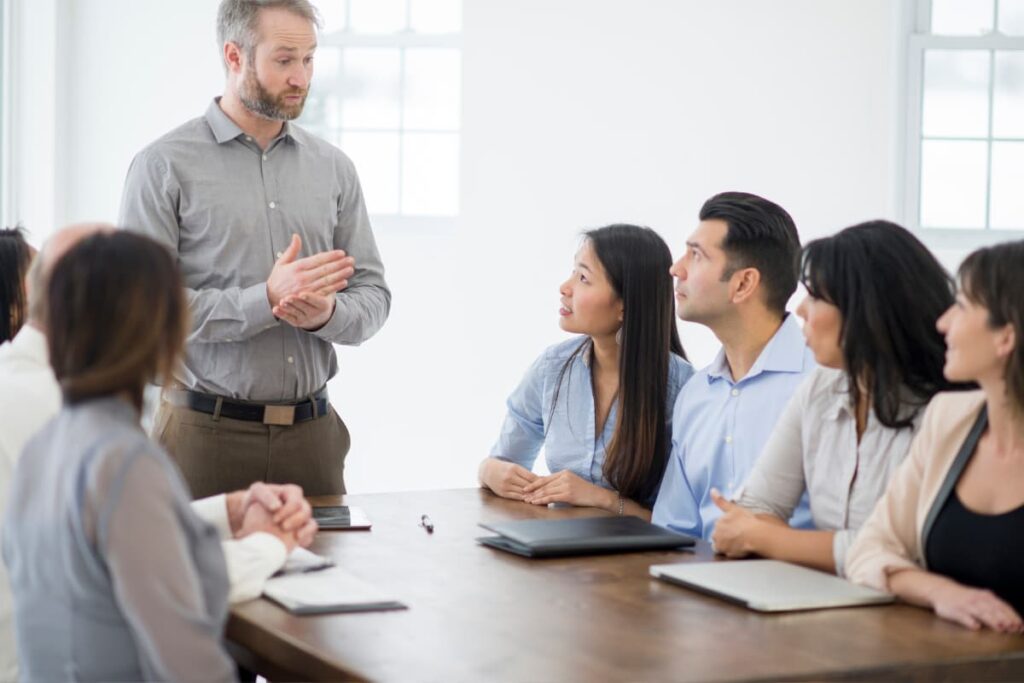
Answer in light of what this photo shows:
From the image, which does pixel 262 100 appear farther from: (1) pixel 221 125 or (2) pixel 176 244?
(2) pixel 176 244

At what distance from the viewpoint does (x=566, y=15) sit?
19.6ft

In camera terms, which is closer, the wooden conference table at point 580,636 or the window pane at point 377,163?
the wooden conference table at point 580,636

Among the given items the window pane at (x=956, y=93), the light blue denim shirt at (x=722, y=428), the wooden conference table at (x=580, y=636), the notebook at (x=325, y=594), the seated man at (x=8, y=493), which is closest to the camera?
the wooden conference table at (x=580, y=636)

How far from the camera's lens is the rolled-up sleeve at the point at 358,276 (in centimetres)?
335

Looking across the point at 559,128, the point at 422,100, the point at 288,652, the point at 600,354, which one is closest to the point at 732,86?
the point at 559,128

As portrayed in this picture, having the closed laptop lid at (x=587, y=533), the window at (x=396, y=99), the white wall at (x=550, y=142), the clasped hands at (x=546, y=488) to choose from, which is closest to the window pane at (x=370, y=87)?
the window at (x=396, y=99)

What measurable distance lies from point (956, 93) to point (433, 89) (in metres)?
2.52

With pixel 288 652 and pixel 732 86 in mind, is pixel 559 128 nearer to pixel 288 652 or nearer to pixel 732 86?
pixel 732 86

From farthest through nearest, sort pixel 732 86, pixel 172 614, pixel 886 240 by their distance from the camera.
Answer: pixel 732 86
pixel 886 240
pixel 172 614

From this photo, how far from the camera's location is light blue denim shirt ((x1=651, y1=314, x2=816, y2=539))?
3.02 metres

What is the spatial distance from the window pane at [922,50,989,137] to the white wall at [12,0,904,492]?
253 millimetres

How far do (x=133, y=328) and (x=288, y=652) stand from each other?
544 mm

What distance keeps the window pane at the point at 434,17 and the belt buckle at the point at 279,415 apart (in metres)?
3.46

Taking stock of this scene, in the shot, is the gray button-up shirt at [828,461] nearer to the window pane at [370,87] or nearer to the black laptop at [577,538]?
the black laptop at [577,538]
